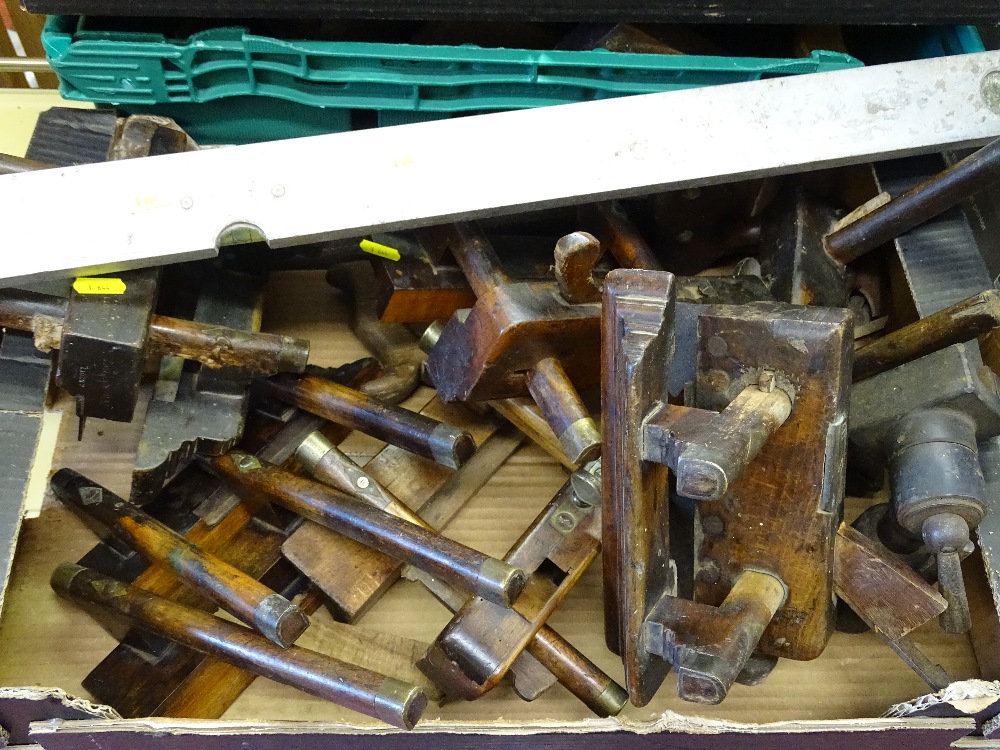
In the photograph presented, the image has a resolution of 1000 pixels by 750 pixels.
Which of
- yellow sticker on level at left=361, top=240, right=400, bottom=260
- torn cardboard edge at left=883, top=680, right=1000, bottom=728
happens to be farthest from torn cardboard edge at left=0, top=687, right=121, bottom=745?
torn cardboard edge at left=883, top=680, right=1000, bottom=728

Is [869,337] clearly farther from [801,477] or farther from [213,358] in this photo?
[213,358]

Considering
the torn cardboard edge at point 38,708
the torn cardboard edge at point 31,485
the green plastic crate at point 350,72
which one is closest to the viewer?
the torn cardboard edge at point 38,708

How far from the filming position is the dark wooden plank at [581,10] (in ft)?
3.39

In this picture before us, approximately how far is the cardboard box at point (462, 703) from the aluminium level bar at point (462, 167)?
0.31m

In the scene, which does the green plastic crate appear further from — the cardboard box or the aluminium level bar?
the cardboard box

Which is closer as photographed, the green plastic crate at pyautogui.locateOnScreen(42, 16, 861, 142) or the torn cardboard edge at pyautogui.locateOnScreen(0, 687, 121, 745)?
the torn cardboard edge at pyautogui.locateOnScreen(0, 687, 121, 745)

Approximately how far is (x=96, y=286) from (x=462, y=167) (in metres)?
0.43

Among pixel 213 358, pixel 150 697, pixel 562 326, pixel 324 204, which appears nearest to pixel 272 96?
pixel 324 204

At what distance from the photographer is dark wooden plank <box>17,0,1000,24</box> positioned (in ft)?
3.39

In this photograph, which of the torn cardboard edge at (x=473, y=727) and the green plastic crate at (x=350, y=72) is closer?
the torn cardboard edge at (x=473, y=727)

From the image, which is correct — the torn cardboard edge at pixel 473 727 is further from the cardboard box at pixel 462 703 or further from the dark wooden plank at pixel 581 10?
the dark wooden plank at pixel 581 10

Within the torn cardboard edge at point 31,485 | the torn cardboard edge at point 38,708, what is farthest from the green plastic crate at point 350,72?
the torn cardboard edge at point 38,708

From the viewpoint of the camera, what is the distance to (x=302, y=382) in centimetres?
110

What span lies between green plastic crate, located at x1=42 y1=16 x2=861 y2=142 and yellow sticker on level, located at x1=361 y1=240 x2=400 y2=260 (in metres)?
0.18
